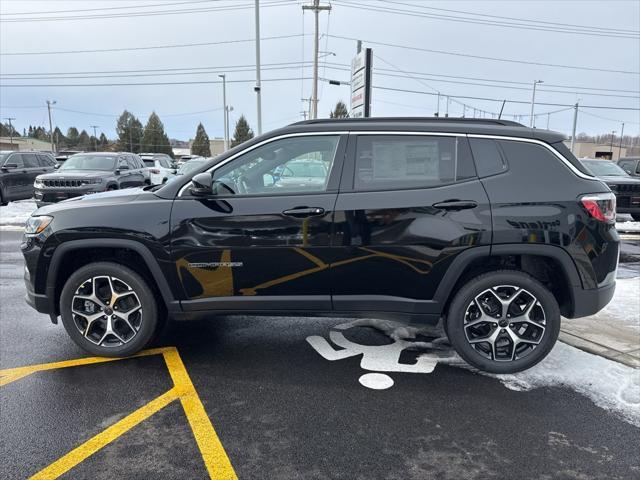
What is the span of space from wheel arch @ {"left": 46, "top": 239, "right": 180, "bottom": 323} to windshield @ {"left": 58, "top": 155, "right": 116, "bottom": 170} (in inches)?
406

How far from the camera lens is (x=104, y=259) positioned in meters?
3.88

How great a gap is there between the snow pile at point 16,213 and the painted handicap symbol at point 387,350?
1134 centimetres

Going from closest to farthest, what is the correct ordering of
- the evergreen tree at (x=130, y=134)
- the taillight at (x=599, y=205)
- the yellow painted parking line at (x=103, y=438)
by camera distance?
the yellow painted parking line at (x=103, y=438), the taillight at (x=599, y=205), the evergreen tree at (x=130, y=134)

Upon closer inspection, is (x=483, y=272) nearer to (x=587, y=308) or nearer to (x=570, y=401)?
(x=587, y=308)

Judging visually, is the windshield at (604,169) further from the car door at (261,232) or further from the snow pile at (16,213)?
the snow pile at (16,213)

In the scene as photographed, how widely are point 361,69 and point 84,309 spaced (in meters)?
7.80

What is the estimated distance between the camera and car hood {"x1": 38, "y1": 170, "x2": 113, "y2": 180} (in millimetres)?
12087

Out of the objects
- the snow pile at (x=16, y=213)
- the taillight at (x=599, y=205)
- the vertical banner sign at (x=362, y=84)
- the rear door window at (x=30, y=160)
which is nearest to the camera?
the taillight at (x=599, y=205)

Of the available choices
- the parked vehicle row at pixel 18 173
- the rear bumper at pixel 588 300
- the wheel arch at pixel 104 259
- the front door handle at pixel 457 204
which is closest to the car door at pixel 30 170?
the parked vehicle row at pixel 18 173

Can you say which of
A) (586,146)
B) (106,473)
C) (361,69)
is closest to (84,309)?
(106,473)

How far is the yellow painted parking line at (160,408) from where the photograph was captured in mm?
2572

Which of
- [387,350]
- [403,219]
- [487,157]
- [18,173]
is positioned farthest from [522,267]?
[18,173]

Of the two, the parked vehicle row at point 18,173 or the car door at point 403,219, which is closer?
the car door at point 403,219

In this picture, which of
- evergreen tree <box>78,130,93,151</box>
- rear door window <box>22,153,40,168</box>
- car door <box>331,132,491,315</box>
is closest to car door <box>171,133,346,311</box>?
car door <box>331,132,491,315</box>
